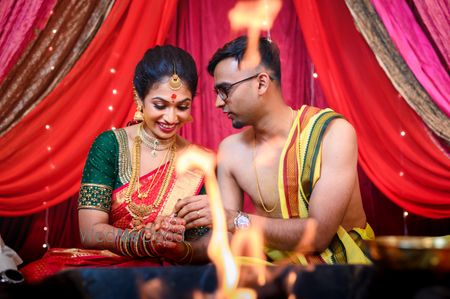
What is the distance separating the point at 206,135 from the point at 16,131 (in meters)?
1.07

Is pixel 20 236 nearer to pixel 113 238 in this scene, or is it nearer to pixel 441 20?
pixel 113 238

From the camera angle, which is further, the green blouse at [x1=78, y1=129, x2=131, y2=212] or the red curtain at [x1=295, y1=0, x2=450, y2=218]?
the red curtain at [x1=295, y1=0, x2=450, y2=218]

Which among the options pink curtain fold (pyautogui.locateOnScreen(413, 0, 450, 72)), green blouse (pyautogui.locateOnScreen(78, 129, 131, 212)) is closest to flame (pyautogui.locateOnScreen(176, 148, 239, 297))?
green blouse (pyautogui.locateOnScreen(78, 129, 131, 212))

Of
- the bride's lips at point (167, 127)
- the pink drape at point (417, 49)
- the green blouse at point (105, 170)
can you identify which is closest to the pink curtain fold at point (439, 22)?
the pink drape at point (417, 49)

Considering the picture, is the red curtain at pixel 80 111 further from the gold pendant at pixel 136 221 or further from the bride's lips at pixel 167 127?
the gold pendant at pixel 136 221

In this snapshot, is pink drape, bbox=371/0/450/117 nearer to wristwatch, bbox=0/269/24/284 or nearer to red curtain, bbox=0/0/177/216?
red curtain, bbox=0/0/177/216

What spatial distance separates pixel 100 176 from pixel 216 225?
62cm

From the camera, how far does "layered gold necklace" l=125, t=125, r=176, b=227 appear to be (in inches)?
116

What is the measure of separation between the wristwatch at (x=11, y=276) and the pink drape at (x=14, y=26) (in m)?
1.06

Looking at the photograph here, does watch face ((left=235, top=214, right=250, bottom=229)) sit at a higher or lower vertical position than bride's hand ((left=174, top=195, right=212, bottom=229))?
lower

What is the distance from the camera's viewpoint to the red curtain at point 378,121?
3.30 metres

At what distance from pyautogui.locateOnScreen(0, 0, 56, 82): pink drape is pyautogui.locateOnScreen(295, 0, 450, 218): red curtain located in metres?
1.36

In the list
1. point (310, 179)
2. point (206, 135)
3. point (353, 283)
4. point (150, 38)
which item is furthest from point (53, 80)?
point (353, 283)

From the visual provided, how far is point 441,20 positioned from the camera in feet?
10.3
